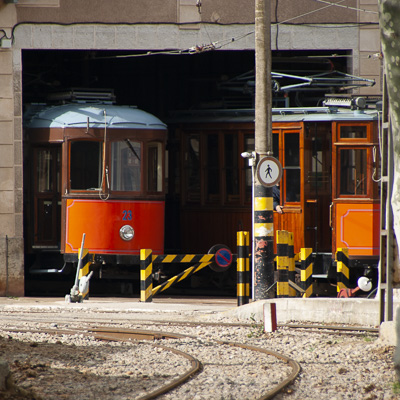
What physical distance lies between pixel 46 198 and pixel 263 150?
17.9ft

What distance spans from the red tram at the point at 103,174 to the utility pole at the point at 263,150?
3503 millimetres

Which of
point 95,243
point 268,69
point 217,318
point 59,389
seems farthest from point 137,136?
point 59,389

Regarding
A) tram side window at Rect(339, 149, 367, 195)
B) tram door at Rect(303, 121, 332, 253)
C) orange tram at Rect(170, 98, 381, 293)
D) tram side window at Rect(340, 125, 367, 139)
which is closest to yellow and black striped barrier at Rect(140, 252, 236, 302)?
orange tram at Rect(170, 98, 381, 293)

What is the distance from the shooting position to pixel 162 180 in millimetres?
17172

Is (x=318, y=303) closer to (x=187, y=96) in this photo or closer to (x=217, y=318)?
(x=217, y=318)

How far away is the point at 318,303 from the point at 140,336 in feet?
8.84

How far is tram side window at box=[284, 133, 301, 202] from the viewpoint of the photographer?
16.7 meters

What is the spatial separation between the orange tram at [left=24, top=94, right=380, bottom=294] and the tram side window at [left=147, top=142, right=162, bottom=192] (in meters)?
0.02

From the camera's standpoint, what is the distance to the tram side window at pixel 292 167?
16.7 meters

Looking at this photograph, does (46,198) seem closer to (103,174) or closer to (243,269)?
(103,174)

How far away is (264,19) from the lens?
1395cm

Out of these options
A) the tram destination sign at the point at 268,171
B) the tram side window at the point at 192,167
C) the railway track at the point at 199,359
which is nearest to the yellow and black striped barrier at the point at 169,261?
the tram side window at the point at 192,167

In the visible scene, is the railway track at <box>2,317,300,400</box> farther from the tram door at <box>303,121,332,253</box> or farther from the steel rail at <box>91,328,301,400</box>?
the tram door at <box>303,121,332,253</box>

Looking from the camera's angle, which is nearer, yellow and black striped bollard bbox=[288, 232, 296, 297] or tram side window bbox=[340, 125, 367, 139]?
yellow and black striped bollard bbox=[288, 232, 296, 297]
